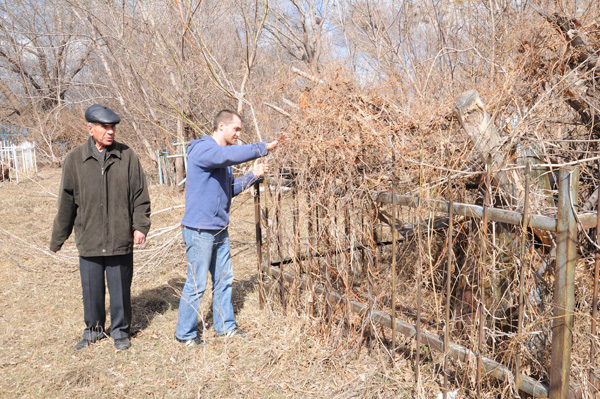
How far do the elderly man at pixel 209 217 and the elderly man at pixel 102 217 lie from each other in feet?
1.88

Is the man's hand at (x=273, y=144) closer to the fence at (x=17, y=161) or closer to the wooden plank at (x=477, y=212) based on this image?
the wooden plank at (x=477, y=212)

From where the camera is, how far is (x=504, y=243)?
285 centimetres

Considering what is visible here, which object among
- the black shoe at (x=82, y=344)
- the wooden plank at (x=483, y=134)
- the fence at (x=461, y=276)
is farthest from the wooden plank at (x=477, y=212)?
the black shoe at (x=82, y=344)

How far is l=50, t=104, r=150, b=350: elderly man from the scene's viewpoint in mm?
3865

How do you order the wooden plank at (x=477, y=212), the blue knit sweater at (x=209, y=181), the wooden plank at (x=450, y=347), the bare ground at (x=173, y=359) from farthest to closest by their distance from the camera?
the blue knit sweater at (x=209, y=181) < the bare ground at (x=173, y=359) < the wooden plank at (x=450, y=347) < the wooden plank at (x=477, y=212)

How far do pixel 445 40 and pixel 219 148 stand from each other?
199 inches

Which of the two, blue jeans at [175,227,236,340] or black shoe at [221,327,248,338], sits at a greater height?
blue jeans at [175,227,236,340]

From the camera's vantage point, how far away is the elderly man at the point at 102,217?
387 centimetres

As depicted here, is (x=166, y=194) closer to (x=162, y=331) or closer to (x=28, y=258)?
(x=28, y=258)

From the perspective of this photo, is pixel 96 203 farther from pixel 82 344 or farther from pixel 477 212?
pixel 477 212

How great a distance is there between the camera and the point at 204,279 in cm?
379

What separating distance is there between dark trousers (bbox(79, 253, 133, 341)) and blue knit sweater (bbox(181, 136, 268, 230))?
0.81m

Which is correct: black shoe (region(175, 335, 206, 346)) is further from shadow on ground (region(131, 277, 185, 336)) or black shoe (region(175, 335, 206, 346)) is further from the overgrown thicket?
the overgrown thicket

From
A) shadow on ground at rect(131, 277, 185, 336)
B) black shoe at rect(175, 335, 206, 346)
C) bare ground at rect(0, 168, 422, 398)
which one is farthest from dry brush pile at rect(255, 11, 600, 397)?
shadow on ground at rect(131, 277, 185, 336)
